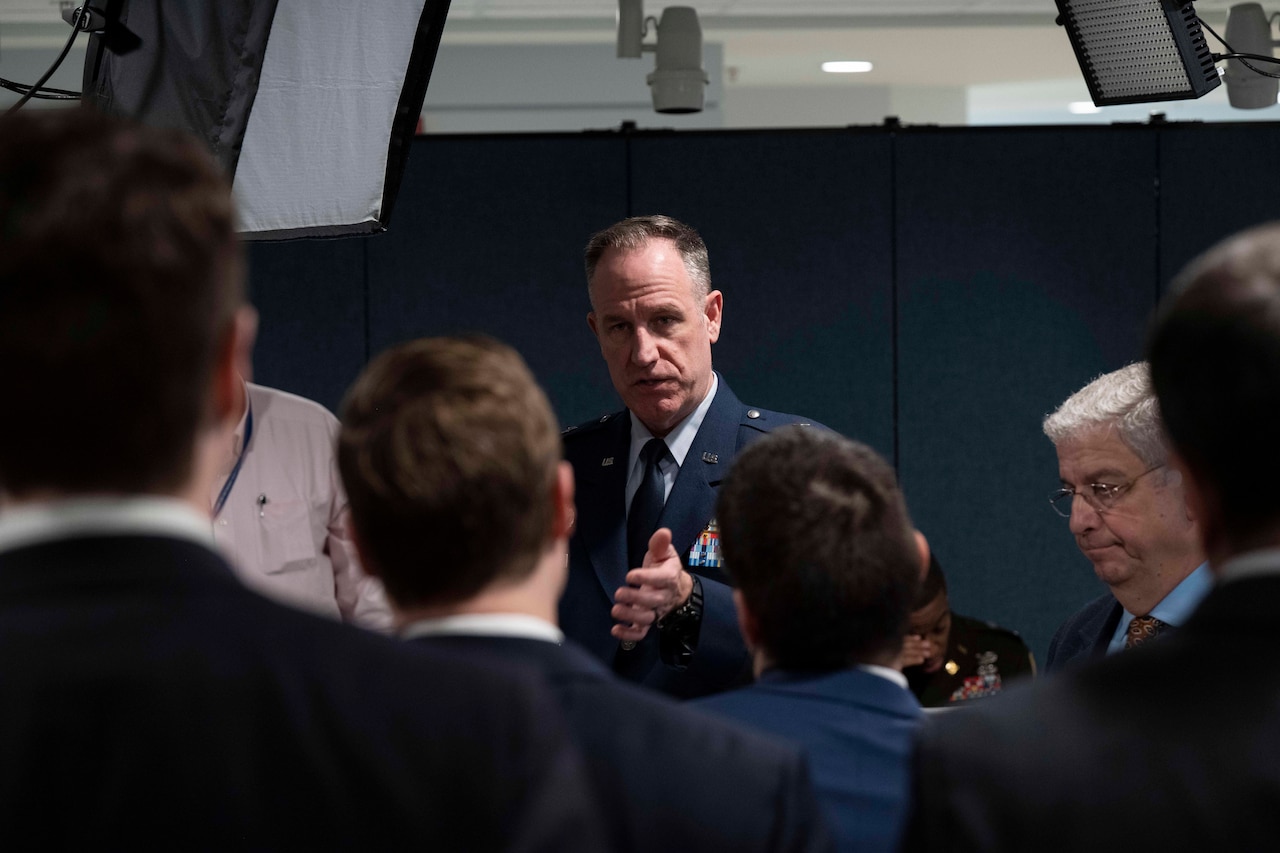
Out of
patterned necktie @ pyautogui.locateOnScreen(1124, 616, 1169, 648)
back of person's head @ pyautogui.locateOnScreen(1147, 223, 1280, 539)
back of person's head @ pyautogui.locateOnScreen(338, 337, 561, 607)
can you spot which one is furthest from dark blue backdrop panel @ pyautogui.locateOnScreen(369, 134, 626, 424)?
back of person's head @ pyautogui.locateOnScreen(1147, 223, 1280, 539)

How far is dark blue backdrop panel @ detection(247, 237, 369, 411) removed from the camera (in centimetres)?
459

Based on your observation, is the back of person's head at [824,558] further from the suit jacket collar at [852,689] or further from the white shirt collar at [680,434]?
the white shirt collar at [680,434]

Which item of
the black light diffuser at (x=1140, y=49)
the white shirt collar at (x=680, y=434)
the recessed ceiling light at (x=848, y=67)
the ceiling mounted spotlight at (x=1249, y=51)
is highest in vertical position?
the recessed ceiling light at (x=848, y=67)

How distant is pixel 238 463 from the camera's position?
2.16 metres

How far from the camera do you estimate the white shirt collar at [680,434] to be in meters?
2.33

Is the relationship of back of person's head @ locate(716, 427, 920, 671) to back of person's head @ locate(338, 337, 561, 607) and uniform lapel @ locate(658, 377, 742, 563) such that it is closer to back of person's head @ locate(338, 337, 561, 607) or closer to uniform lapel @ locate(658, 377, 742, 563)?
back of person's head @ locate(338, 337, 561, 607)

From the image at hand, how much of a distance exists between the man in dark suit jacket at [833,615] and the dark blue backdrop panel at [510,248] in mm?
3475

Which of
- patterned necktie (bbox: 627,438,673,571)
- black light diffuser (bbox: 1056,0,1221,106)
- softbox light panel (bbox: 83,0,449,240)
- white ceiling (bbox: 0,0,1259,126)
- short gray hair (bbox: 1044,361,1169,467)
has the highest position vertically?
white ceiling (bbox: 0,0,1259,126)

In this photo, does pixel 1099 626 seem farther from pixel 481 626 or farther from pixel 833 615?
pixel 481 626

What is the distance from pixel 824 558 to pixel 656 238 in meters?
1.37

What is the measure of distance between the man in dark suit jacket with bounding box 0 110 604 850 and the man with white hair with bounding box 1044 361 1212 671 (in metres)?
1.48

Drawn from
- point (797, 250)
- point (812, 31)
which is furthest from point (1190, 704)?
point (812, 31)

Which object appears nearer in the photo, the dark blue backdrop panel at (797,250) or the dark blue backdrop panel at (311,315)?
the dark blue backdrop panel at (311,315)

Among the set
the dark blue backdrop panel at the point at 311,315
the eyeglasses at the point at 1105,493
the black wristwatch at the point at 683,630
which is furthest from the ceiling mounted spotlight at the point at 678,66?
the black wristwatch at the point at 683,630
